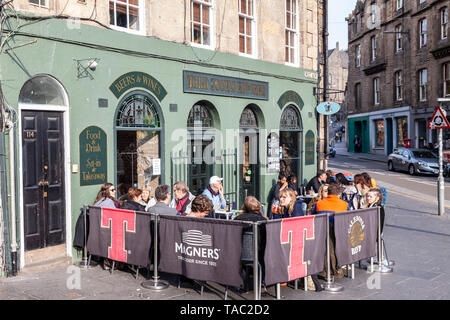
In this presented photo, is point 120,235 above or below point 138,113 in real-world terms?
below

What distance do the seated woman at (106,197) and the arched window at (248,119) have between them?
213 inches

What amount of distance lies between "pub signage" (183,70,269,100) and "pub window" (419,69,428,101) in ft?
78.0

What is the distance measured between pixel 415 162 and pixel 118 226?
2271 centimetres

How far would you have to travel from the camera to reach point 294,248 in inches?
267

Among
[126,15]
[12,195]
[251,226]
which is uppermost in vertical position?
[126,15]

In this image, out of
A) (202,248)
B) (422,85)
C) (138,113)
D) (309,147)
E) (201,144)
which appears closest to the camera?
(202,248)

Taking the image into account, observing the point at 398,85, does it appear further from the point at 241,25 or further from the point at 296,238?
the point at 296,238

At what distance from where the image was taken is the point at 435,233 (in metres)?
11.5

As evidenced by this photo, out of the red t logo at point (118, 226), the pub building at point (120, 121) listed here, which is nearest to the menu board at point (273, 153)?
the pub building at point (120, 121)

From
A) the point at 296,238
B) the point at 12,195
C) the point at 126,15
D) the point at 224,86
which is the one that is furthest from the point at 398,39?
the point at 12,195

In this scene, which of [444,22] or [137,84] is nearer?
[137,84]

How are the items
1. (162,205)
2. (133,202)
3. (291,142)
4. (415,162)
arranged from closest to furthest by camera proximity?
(162,205) → (133,202) → (291,142) → (415,162)

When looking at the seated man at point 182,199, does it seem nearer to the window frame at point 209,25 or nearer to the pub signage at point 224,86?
the pub signage at point 224,86
